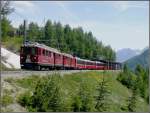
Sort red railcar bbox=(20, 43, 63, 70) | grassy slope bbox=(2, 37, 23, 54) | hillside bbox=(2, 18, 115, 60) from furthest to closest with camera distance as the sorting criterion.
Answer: hillside bbox=(2, 18, 115, 60), grassy slope bbox=(2, 37, 23, 54), red railcar bbox=(20, 43, 63, 70)

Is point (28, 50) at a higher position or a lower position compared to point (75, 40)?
lower

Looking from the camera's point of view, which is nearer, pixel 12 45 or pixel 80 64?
pixel 12 45

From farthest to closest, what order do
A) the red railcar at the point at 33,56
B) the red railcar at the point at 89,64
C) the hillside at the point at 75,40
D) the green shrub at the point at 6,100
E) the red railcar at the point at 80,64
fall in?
the hillside at the point at 75,40, the red railcar at the point at 89,64, the red railcar at the point at 80,64, the red railcar at the point at 33,56, the green shrub at the point at 6,100

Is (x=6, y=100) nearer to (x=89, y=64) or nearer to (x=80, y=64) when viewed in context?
(x=80, y=64)

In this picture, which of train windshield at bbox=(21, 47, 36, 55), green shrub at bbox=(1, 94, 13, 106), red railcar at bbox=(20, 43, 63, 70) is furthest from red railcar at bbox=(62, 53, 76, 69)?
green shrub at bbox=(1, 94, 13, 106)

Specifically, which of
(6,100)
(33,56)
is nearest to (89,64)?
(33,56)

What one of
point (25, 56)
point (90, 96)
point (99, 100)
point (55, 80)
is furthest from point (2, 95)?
point (25, 56)

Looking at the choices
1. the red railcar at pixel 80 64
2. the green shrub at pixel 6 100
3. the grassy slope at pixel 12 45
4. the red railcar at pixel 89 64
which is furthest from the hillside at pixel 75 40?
the green shrub at pixel 6 100

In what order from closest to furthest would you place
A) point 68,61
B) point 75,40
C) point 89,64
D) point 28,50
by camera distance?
1. point 28,50
2. point 68,61
3. point 89,64
4. point 75,40

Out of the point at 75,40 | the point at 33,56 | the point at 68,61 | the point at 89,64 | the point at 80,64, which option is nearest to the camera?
the point at 33,56

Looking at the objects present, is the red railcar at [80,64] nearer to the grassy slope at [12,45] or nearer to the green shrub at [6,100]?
the grassy slope at [12,45]

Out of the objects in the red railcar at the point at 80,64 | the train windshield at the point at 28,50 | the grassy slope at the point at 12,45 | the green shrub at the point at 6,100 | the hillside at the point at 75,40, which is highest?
the hillside at the point at 75,40

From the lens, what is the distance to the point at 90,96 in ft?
77.8

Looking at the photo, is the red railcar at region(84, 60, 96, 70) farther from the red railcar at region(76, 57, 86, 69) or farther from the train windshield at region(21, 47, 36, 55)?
the train windshield at region(21, 47, 36, 55)
